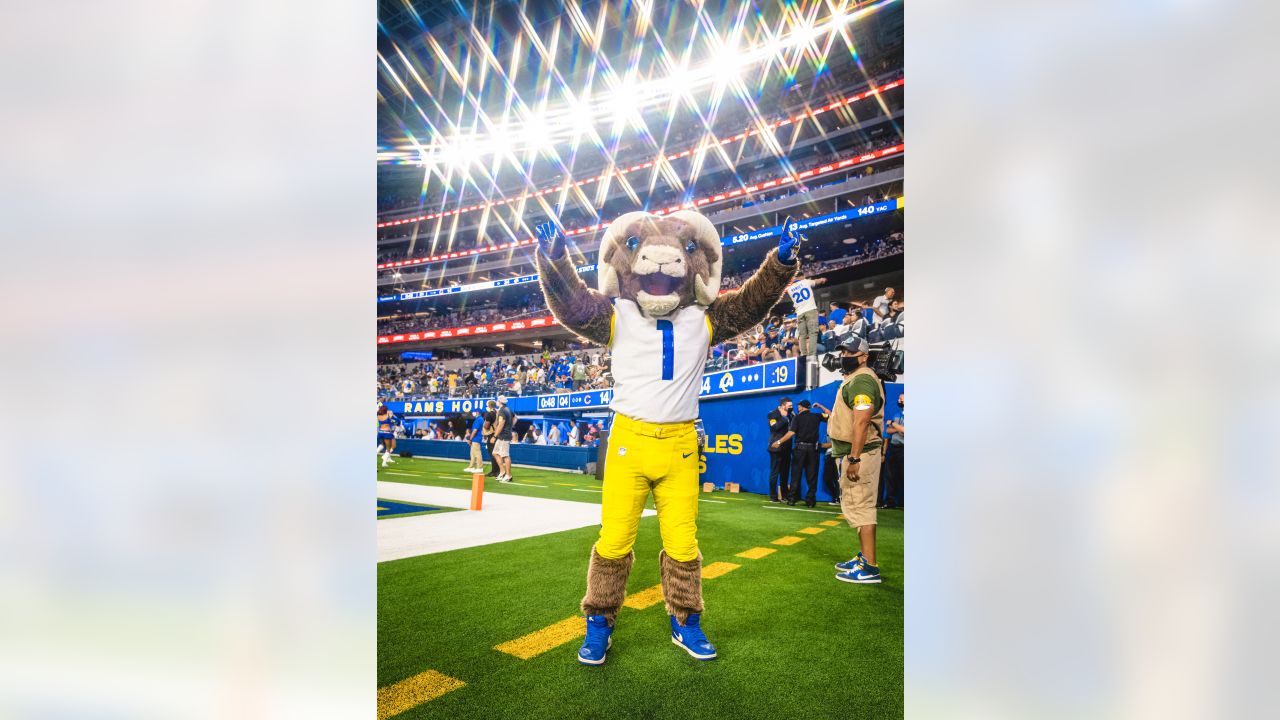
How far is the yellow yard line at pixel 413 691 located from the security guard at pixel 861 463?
2.07 metres

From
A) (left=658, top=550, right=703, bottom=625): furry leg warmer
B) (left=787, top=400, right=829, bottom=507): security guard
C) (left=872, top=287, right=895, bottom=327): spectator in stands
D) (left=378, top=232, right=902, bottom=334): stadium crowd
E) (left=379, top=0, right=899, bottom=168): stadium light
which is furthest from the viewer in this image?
(left=378, top=232, right=902, bottom=334): stadium crowd

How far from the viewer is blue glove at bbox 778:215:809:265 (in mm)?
2247

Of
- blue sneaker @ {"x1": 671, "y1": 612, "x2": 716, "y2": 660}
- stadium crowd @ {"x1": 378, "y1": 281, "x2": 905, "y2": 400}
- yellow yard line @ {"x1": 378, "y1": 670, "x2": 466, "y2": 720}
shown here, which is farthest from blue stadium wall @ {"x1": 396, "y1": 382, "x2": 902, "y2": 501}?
yellow yard line @ {"x1": 378, "y1": 670, "x2": 466, "y2": 720}

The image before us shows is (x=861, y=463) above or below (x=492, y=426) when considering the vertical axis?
above

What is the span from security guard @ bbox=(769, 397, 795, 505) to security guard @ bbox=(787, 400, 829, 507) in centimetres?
25

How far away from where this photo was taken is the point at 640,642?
7.24ft

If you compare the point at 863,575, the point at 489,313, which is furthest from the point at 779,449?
the point at 489,313

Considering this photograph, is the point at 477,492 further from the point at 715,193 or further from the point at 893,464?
the point at 715,193

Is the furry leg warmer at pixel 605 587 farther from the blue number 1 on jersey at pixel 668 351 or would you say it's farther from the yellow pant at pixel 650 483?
the blue number 1 on jersey at pixel 668 351

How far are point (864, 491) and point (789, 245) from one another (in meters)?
1.56

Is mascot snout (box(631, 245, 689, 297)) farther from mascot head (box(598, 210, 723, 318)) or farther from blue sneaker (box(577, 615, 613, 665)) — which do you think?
blue sneaker (box(577, 615, 613, 665))
